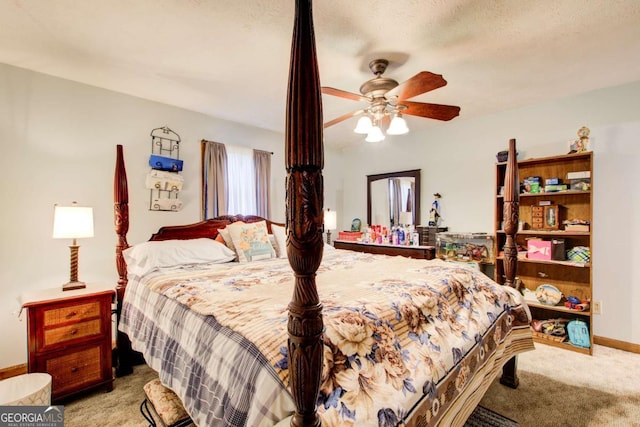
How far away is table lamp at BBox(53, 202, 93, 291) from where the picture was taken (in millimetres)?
2193

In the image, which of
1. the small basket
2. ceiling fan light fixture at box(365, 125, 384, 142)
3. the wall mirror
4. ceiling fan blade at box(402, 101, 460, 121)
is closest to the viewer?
ceiling fan blade at box(402, 101, 460, 121)

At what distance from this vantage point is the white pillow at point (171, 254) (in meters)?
2.41

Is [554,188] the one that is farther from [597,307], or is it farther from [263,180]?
[263,180]

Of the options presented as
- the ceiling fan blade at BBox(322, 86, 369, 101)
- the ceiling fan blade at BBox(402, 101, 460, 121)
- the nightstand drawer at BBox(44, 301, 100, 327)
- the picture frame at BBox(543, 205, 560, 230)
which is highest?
the ceiling fan blade at BBox(322, 86, 369, 101)

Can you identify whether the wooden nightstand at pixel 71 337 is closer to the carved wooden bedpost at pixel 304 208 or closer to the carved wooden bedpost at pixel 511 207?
the carved wooden bedpost at pixel 304 208

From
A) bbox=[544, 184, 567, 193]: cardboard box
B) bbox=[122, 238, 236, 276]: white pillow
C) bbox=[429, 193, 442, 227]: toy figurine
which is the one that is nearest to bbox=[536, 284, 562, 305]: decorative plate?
bbox=[544, 184, 567, 193]: cardboard box

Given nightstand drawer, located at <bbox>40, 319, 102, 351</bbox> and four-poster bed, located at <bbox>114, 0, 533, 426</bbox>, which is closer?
four-poster bed, located at <bbox>114, 0, 533, 426</bbox>

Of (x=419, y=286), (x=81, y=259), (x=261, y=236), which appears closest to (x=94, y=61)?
(x=81, y=259)

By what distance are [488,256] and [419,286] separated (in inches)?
90.2

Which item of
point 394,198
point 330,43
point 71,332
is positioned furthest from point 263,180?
point 71,332

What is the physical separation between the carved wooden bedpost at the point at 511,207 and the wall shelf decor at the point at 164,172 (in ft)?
10.5

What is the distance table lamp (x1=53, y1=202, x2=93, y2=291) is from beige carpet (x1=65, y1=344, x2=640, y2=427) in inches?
34.6

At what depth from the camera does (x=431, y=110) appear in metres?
2.31

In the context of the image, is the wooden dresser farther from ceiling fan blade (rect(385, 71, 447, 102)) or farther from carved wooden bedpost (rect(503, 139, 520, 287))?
ceiling fan blade (rect(385, 71, 447, 102))
